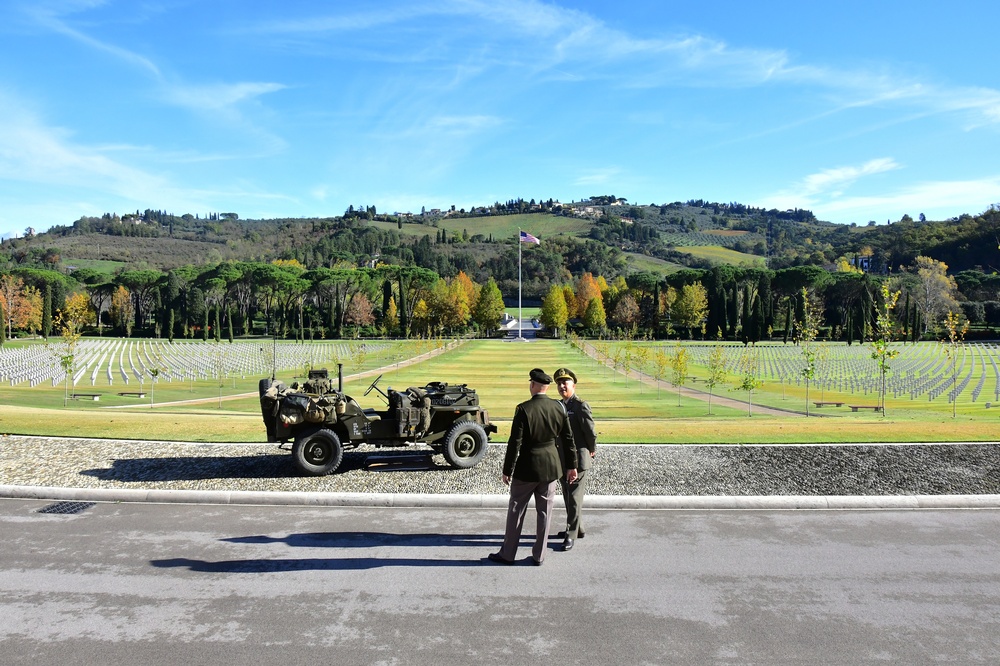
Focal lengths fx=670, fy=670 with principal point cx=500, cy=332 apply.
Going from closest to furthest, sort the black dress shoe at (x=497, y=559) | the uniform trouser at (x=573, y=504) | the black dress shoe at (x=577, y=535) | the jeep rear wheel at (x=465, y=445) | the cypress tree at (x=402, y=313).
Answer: the black dress shoe at (x=497, y=559)
the uniform trouser at (x=573, y=504)
the black dress shoe at (x=577, y=535)
the jeep rear wheel at (x=465, y=445)
the cypress tree at (x=402, y=313)

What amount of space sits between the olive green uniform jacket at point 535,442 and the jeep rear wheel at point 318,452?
15.6 feet

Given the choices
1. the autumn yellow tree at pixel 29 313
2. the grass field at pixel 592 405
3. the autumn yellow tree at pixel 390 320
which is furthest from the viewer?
the autumn yellow tree at pixel 390 320

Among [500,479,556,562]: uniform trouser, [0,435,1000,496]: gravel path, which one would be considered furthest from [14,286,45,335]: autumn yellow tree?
[500,479,556,562]: uniform trouser

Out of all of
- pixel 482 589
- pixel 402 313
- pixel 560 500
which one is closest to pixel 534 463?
pixel 482 589

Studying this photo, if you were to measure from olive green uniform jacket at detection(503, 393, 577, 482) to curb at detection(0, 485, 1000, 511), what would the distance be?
8.23 feet

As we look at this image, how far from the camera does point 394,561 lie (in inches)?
287

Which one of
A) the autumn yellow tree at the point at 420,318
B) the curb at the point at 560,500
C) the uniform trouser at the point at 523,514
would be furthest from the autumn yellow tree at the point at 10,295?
the uniform trouser at the point at 523,514

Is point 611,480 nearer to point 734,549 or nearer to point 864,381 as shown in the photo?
point 734,549

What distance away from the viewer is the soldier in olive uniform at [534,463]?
7.12 m

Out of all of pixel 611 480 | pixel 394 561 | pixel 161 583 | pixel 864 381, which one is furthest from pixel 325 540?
pixel 864 381

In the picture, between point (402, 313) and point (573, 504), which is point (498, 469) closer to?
point (573, 504)

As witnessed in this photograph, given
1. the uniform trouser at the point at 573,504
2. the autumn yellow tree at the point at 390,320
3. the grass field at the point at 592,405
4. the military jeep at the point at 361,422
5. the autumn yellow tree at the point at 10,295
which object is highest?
the autumn yellow tree at the point at 10,295

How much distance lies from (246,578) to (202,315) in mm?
102460

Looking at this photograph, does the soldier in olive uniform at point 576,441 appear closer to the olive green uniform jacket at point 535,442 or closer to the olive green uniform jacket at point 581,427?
the olive green uniform jacket at point 581,427
